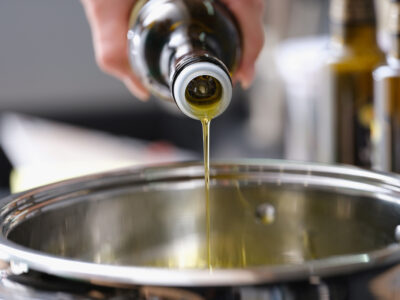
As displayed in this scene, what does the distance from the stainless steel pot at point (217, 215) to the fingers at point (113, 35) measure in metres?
0.17

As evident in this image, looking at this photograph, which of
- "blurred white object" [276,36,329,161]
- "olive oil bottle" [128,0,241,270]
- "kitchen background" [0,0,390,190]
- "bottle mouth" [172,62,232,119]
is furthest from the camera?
"kitchen background" [0,0,390,190]

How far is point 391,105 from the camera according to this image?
788 millimetres

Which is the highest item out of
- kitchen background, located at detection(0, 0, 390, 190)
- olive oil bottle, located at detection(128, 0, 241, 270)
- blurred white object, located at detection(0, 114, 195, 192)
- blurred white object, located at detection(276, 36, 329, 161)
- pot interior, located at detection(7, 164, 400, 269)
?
kitchen background, located at detection(0, 0, 390, 190)

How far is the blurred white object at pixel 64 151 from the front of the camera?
5.15ft

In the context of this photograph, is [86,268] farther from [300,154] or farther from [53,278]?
[300,154]

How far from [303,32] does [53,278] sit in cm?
233

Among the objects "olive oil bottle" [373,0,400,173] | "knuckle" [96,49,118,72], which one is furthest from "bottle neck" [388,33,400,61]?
"knuckle" [96,49,118,72]

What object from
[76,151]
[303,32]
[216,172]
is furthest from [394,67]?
[303,32]

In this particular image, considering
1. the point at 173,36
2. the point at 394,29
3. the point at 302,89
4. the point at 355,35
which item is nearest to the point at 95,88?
the point at 302,89

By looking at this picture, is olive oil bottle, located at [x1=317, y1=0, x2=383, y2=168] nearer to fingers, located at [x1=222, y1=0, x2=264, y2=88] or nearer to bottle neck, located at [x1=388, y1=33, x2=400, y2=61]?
bottle neck, located at [x1=388, y1=33, x2=400, y2=61]

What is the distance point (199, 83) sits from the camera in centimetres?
53

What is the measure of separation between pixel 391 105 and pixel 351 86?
0.34ft

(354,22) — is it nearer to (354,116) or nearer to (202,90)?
(354,116)

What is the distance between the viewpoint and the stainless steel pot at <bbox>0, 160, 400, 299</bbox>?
1.72 feet
